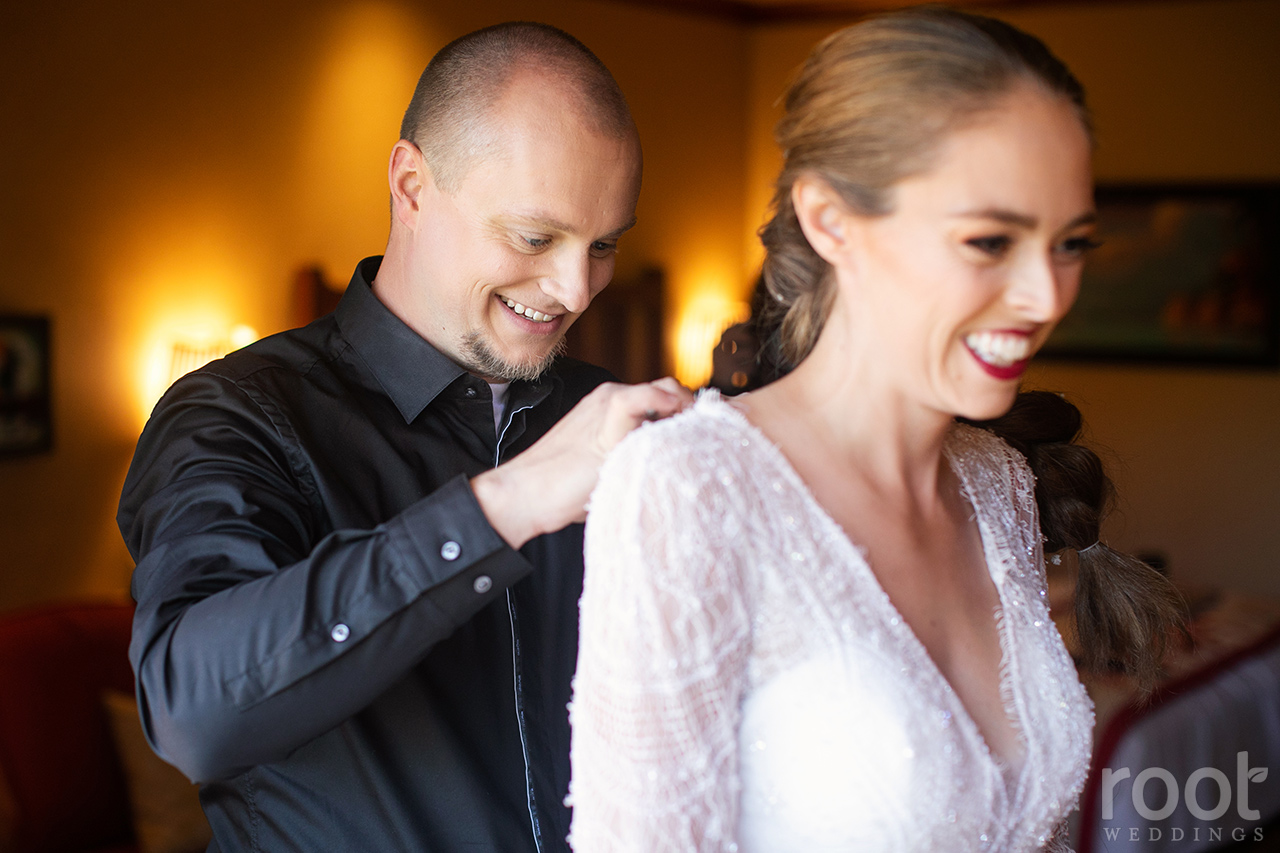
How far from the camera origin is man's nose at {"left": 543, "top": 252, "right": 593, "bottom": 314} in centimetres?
149

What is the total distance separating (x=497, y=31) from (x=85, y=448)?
281 cm

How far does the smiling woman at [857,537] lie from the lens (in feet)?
3.24

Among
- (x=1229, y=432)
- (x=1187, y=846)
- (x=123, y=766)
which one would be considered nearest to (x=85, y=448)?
(x=123, y=766)

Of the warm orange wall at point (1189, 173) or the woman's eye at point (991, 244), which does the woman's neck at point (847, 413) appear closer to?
→ the woman's eye at point (991, 244)

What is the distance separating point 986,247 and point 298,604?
2.41 ft

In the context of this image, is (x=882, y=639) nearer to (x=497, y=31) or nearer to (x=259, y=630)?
(x=259, y=630)

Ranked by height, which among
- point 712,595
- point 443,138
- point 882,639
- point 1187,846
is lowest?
point 1187,846

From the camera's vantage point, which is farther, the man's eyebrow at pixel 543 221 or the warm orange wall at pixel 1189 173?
the warm orange wall at pixel 1189 173

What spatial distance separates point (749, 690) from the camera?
1.05 m

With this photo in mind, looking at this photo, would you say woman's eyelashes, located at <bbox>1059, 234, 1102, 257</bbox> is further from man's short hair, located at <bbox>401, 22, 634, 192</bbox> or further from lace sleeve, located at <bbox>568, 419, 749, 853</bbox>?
man's short hair, located at <bbox>401, 22, 634, 192</bbox>

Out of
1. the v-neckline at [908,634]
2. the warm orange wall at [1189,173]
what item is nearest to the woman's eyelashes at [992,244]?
the v-neckline at [908,634]

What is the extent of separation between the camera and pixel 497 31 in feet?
5.33

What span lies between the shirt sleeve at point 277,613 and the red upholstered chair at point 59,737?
74.5 inches

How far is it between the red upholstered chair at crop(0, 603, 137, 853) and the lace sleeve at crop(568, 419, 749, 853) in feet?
7.34
